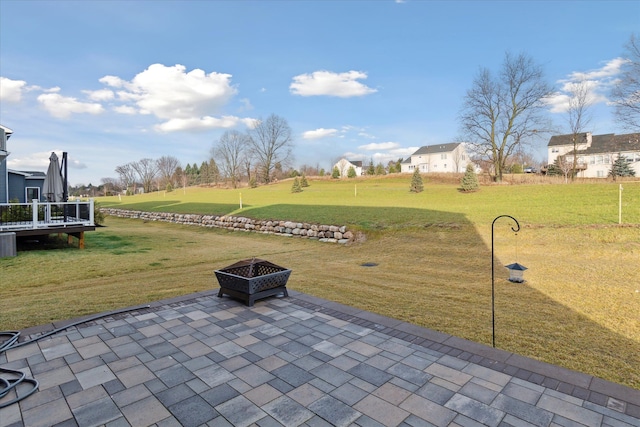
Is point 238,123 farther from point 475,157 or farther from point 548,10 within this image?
point 548,10

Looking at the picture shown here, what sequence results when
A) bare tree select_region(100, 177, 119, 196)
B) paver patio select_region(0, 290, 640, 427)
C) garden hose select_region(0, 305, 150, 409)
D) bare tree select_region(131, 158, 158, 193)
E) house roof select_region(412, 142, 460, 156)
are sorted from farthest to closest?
bare tree select_region(131, 158, 158, 193)
bare tree select_region(100, 177, 119, 196)
house roof select_region(412, 142, 460, 156)
garden hose select_region(0, 305, 150, 409)
paver patio select_region(0, 290, 640, 427)

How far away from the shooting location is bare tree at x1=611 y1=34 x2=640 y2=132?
20984 millimetres

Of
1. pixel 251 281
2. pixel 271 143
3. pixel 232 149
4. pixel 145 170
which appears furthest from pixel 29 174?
pixel 145 170

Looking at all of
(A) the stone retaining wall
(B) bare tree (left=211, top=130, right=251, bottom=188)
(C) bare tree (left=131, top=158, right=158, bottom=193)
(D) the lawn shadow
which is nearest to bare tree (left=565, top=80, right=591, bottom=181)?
(D) the lawn shadow

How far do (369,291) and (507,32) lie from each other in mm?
15564

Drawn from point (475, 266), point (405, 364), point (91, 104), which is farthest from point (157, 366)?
point (91, 104)

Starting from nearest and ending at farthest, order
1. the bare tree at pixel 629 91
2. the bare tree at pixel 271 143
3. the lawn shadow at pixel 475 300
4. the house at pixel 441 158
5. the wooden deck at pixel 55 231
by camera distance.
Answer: the lawn shadow at pixel 475 300 < the wooden deck at pixel 55 231 < the bare tree at pixel 629 91 < the bare tree at pixel 271 143 < the house at pixel 441 158

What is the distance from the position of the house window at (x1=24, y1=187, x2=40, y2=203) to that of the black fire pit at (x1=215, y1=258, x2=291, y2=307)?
19.8 m

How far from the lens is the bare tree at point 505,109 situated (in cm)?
2905

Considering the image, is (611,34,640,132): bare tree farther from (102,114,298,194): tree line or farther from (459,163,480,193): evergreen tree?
(102,114,298,194): tree line

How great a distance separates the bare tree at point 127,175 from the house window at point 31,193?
53.2 metres

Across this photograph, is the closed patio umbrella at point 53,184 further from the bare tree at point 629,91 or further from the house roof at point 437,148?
the house roof at point 437,148

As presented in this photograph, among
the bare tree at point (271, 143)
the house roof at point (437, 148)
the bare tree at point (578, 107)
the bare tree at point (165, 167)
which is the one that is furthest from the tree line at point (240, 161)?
the bare tree at point (578, 107)

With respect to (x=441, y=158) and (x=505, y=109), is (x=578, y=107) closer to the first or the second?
(x=505, y=109)
